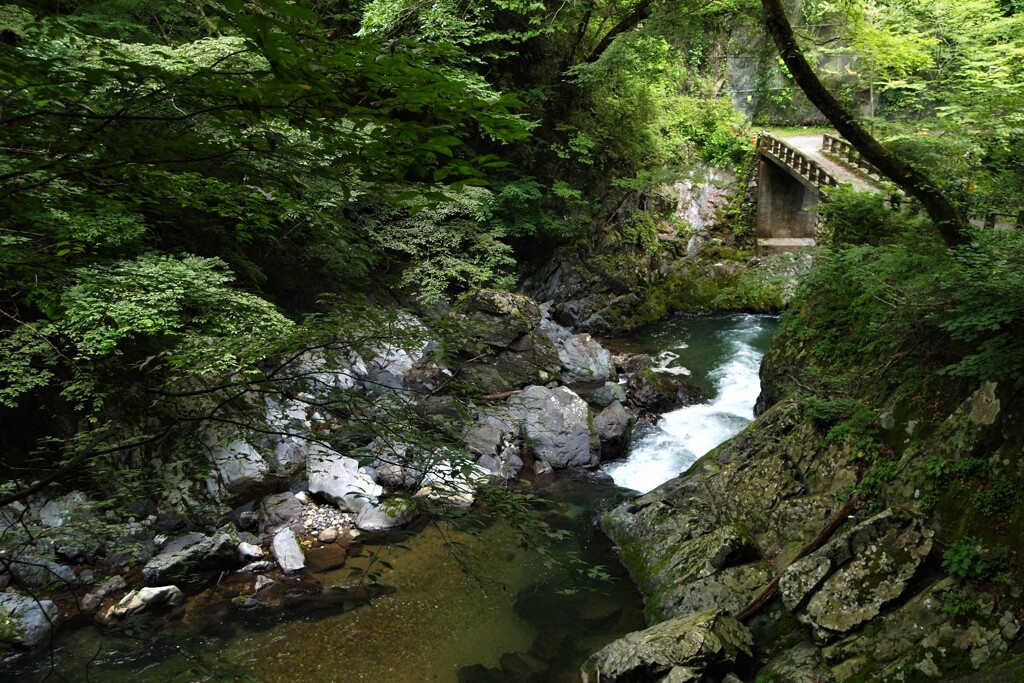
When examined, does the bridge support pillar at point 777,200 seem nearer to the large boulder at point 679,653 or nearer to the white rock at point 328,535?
the large boulder at point 679,653

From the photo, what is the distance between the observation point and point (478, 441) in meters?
9.49

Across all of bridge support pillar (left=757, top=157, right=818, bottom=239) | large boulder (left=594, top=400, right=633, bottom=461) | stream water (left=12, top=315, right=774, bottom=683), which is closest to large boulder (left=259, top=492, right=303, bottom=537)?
stream water (left=12, top=315, right=774, bottom=683)

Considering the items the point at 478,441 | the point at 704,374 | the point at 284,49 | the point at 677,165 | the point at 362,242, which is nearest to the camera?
the point at 284,49

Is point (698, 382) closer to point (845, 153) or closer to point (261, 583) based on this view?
point (845, 153)

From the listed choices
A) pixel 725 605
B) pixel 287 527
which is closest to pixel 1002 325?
pixel 725 605

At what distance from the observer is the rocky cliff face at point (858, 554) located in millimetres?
4375

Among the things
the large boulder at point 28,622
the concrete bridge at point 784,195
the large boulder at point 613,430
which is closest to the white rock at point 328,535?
the large boulder at point 28,622

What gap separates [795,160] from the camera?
16.3 metres

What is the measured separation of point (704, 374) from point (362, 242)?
1157 centimetres

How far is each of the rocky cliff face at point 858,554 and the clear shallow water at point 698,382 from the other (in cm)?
246

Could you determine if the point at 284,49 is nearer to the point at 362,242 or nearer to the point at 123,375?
the point at 362,242

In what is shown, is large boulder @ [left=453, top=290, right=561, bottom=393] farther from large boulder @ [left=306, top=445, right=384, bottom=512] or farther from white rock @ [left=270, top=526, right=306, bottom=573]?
white rock @ [left=270, top=526, right=306, bottom=573]

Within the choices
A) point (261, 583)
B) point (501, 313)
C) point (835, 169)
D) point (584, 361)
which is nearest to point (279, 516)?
point (261, 583)

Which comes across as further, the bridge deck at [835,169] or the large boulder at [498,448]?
the bridge deck at [835,169]
